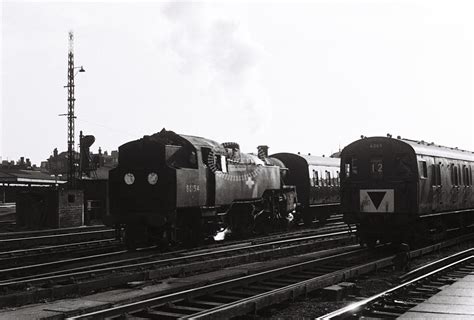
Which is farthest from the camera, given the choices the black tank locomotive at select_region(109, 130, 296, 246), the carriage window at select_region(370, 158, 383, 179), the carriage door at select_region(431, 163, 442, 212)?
the carriage door at select_region(431, 163, 442, 212)

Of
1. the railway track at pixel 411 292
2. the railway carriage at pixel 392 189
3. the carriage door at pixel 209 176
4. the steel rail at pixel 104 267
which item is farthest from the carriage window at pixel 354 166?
the carriage door at pixel 209 176

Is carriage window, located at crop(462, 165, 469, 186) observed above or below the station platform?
above

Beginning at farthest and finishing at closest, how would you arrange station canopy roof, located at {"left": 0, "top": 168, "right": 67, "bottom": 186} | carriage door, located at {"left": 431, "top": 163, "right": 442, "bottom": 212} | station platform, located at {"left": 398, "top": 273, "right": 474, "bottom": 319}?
station canopy roof, located at {"left": 0, "top": 168, "right": 67, "bottom": 186} < carriage door, located at {"left": 431, "top": 163, "right": 442, "bottom": 212} < station platform, located at {"left": 398, "top": 273, "right": 474, "bottom": 319}

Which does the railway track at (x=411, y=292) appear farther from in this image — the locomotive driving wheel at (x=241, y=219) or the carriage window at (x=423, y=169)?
the locomotive driving wheel at (x=241, y=219)

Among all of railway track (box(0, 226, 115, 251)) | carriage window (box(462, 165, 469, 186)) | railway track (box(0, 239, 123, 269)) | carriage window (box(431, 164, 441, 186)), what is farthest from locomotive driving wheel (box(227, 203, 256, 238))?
carriage window (box(462, 165, 469, 186))

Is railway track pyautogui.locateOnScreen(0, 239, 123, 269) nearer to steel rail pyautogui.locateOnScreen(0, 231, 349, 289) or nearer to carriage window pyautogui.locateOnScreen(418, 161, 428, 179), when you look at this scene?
steel rail pyautogui.locateOnScreen(0, 231, 349, 289)

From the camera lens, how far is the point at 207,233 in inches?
637

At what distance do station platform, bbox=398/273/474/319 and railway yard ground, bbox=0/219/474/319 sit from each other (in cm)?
103

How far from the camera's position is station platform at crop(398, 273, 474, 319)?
298 inches

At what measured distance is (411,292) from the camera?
30.8 feet

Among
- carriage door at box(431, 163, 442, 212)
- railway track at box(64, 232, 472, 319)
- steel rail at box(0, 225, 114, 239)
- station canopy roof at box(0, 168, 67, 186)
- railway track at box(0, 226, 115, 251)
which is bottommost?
railway track at box(64, 232, 472, 319)

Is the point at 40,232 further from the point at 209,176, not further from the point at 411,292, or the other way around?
the point at 411,292

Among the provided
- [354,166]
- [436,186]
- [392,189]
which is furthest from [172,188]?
[436,186]

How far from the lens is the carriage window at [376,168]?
49.7ft
